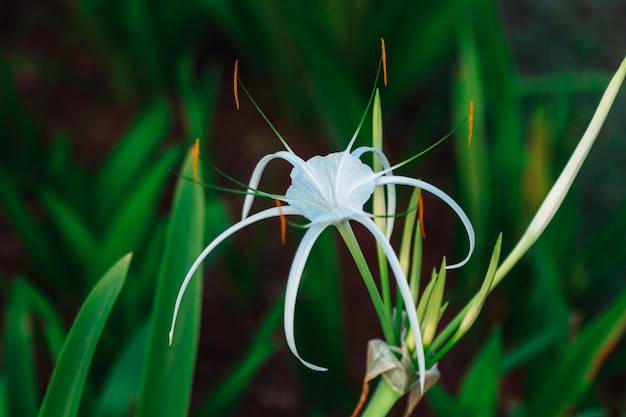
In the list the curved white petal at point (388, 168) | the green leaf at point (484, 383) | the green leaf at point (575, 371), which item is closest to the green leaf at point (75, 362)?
the curved white petal at point (388, 168)

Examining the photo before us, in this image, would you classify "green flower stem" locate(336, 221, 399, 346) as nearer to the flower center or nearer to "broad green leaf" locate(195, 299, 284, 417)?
the flower center

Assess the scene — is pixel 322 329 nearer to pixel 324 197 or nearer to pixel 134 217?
pixel 134 217

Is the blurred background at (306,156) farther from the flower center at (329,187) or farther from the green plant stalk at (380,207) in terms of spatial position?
the flower center at (329,187)

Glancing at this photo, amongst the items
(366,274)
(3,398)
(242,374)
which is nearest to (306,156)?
(242,374)

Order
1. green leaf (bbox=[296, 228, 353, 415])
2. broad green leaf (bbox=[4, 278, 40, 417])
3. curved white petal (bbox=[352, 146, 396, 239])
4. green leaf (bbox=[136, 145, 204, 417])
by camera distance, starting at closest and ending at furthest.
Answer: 1. curved white petal (bbox=[352, 146, 396, 239])
2. green leaf (bbox=[136, 145, 204, 417])
3. broad green leaf (bbox=[4, 278, 40, 417])
4. green leaf (bbox=[296, 228, 353, 415])

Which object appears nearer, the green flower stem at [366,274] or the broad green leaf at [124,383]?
the green flower stem at [366,274]

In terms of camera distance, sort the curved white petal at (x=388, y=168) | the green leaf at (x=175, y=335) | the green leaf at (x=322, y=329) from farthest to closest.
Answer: the green leaf at (x=322, y=329)
the green leaf at (x=175, y=335)
the curved white petal at (x=388, y=168)

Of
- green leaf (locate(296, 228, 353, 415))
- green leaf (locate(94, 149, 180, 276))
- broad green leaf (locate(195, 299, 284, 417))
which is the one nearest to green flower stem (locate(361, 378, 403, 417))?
broad green leaf (locate(195, 299, 284, 417))
